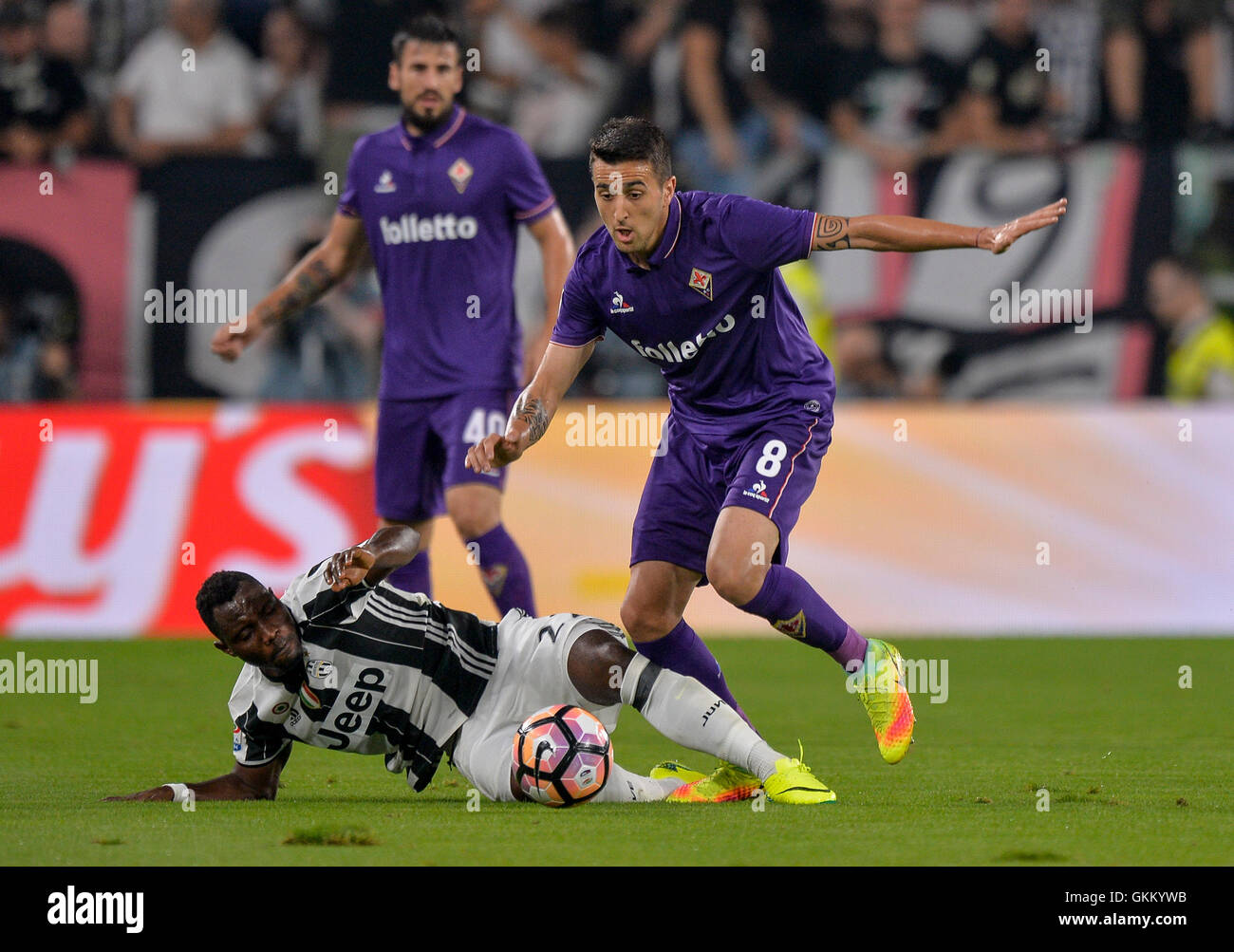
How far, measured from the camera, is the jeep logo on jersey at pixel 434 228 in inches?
309

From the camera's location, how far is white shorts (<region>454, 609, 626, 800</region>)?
5676mm

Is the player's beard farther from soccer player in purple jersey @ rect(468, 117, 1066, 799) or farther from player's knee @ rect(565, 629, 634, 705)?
player's knee @ rect(565, 629, 634, 705)

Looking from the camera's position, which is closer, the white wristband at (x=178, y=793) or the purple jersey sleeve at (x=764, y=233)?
the white wristband at (x=178, y=793)

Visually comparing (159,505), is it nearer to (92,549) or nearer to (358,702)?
(92,549)

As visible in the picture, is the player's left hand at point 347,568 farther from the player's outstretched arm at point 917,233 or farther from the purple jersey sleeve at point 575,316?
the player's outstretched arm at point 917,233

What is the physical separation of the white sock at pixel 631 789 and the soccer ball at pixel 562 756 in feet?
0.38

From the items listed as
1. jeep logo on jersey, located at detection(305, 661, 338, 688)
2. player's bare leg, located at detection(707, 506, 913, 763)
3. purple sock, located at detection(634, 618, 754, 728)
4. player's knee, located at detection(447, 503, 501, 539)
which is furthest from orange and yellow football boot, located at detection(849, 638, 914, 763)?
player's knee, located at detection(447, 503, 501, 539)

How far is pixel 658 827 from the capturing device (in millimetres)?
5066

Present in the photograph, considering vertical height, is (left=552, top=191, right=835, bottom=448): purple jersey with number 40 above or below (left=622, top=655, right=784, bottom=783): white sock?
above

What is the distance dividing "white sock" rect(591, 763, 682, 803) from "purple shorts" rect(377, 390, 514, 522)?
2.20m
